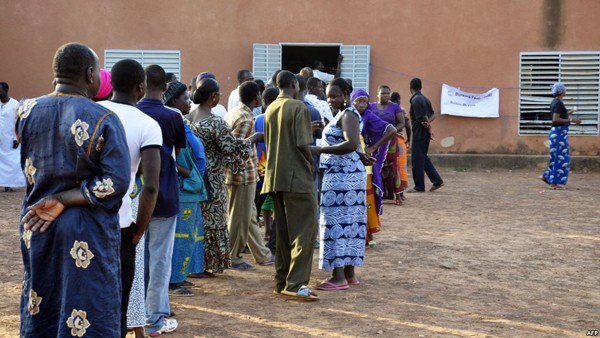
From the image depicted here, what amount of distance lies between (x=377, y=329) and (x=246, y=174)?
7.66 feet

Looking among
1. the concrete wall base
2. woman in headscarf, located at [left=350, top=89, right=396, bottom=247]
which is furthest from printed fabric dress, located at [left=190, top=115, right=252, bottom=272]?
the concrete wall base

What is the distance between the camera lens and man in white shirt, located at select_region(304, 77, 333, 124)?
9242mm

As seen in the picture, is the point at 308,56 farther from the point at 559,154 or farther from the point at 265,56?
the point at 559,154

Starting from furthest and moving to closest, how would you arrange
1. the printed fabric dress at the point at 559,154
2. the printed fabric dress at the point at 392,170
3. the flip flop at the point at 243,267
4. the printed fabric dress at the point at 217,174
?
1. the printed fabric dress at the point at 559,154
2. the printed fabric dress at the point at 392,170
3. the flip flop at the point at 243,267
4. the printed fabric dress at the point at 217,174

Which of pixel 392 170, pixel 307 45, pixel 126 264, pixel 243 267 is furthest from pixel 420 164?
pixel 126 264

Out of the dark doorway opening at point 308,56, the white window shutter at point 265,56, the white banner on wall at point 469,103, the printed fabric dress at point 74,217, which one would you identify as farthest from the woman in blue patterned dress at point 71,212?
the white banner on wall at point 469,103

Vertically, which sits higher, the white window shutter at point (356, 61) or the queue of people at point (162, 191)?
the white window shutter at point (356, 61)

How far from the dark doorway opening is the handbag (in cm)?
1163

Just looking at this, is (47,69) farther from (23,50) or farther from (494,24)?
(494,24)

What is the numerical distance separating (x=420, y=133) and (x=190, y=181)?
8.03 meters

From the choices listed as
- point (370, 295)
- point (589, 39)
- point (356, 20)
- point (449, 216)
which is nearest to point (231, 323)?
point (370, 295)

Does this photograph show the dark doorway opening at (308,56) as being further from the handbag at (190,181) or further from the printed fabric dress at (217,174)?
the handbag at (190,181)

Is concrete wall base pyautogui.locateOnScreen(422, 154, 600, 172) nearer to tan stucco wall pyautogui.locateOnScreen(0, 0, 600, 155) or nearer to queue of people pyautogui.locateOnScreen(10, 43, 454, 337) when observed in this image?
tan stucco wall pyautogui.locateOnScreen(0, 0, 600, 155)

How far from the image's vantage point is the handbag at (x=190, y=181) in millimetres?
6250
